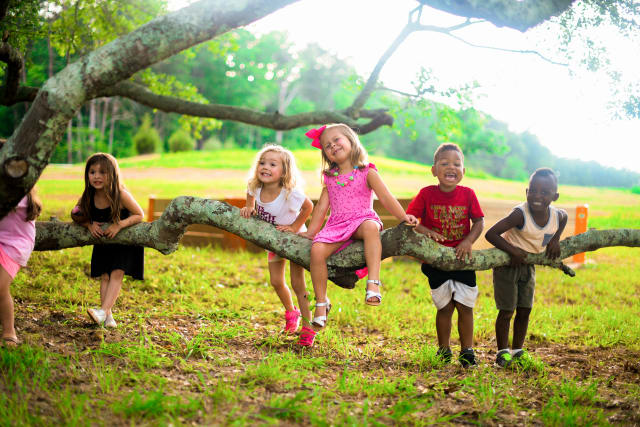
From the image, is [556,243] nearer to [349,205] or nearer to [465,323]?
[465,323]

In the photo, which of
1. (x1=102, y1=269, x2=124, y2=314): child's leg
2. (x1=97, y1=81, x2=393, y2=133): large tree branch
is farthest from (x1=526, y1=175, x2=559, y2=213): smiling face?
(x1=102, y1=269, x2=124, y2=314): child's leg

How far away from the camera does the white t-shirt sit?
14.2ft

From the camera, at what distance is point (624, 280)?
793 cm

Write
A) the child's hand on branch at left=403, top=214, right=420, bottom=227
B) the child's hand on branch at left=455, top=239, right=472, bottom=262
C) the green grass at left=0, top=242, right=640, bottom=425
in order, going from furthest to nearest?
1. the child's hand on branch at left=455, top=239, right=472, bottom=262
2. the child's hand on branch at left=403, top=214, right=420, bottom=227
3. the green grass at left=0, top=242, right=640, bottom=425

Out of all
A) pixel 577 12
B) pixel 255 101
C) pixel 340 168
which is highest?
pixel 255 101

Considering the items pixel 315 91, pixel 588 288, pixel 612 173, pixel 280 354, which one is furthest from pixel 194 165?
pixel 315 91

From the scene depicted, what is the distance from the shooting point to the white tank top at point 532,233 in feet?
13.5

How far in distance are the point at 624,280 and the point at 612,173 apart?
12.9 ft

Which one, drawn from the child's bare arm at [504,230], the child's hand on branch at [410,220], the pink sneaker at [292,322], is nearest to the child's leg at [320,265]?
the child's hand on branch at [410,220]

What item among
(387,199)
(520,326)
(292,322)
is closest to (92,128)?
(292,322)

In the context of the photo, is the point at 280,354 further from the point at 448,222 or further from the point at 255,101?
the point at 255,101

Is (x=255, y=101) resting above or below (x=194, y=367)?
above

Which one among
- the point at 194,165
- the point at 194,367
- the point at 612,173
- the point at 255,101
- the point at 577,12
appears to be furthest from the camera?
the point at 255,101

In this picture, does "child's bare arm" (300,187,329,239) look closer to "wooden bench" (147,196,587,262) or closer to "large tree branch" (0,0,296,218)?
"large tree branch" (0,0,296,218)
